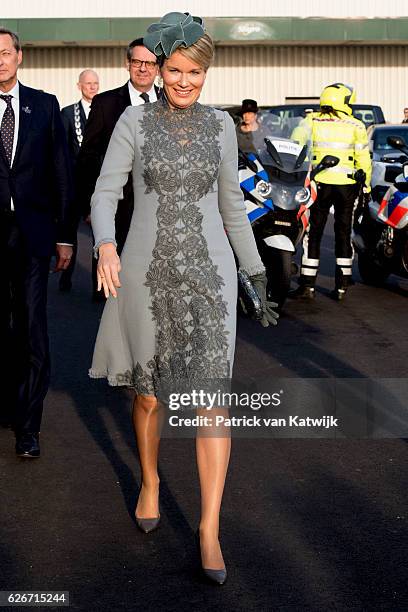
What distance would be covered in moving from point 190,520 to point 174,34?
1974 millimetres

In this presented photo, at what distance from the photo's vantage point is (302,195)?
436 inches

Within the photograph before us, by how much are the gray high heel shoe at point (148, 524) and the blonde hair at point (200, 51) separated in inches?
70.5

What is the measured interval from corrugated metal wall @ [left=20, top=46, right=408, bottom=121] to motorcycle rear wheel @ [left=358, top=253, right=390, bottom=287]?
27.6 metres

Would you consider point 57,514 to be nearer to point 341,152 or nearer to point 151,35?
point 151,35

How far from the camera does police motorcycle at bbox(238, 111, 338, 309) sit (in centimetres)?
1098

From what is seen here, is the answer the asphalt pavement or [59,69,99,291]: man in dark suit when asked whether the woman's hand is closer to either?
the asphalt pavement

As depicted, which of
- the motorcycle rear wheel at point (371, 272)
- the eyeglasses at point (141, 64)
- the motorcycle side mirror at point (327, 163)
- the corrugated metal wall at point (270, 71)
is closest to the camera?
the eyeglasses at point (141, 64)

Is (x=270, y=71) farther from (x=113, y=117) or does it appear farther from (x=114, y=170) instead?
(x=114, y=170)

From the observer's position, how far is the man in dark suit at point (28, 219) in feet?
21.2

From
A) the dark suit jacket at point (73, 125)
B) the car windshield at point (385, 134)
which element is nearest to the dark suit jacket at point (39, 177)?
the dark suit jacket at point (73, 125)

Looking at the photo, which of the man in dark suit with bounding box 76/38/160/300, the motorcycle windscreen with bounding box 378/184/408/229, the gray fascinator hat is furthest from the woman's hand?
the motorcycle windscreen with bounding box 378/184/408/229
